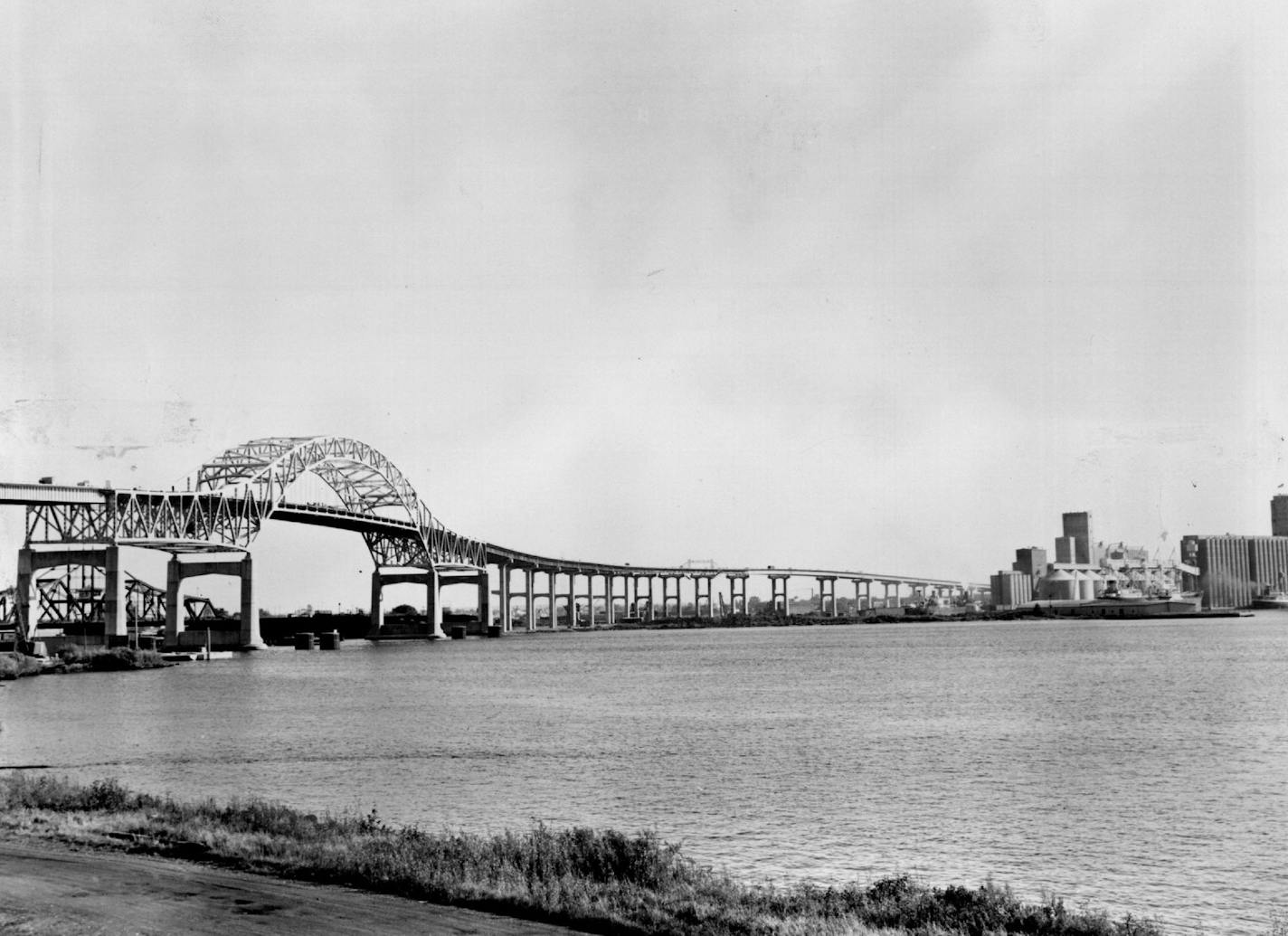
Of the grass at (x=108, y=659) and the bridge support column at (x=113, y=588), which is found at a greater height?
the bridge support column at (x=113, y=588)

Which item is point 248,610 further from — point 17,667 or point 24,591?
point 17,667

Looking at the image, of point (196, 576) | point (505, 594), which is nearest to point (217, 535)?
point (196, 576)

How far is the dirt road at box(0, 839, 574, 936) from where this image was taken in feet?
44.9

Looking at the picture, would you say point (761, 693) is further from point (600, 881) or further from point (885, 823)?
point (600, 881)

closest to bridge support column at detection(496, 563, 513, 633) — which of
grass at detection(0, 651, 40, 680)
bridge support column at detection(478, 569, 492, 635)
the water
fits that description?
bridge support column at detection(478, 569, 492, 635)

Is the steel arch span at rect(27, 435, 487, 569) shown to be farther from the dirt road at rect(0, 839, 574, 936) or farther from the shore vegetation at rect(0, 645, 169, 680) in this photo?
the dirt road at rect(0, 839, 574, 936)

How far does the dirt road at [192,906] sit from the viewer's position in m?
13.7

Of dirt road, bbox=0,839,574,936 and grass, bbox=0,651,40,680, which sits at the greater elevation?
dirt road, bbox=0,839,574,936

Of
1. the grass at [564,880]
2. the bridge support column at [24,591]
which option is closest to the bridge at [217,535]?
the bridge support column at [24,591]

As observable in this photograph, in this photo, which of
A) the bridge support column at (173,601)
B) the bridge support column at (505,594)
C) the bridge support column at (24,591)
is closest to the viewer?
the bridge support column at (24,591)

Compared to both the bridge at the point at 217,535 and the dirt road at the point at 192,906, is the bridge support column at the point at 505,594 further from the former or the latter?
the dirt road at the point at 192,906

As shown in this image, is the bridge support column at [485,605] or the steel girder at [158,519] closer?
the steel girder at [158,519]

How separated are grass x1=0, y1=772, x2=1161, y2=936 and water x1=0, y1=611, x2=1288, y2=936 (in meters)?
3.93

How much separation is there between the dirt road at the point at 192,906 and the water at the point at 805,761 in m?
7.71
